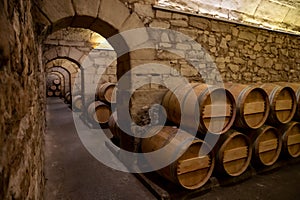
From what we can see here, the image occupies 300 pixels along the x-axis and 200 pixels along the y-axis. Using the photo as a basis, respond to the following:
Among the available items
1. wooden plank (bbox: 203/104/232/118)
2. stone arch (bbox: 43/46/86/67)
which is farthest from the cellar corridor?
stone arch (bbox: 43/46/86/67)

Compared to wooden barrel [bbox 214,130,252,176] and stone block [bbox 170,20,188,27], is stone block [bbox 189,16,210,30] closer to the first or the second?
stone block [bbox 170,20,188,27]

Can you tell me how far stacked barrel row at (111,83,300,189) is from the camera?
2.26 m

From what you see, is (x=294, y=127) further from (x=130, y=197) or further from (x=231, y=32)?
(x=130, y=197)

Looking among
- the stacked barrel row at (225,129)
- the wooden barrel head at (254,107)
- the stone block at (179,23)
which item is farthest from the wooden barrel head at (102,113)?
the wooden barrel head at (254,107)

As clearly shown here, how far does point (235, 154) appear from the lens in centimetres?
253

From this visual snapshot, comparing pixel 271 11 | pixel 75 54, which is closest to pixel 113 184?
pixel 271 11

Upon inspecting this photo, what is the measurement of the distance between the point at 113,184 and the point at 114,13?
2167mm

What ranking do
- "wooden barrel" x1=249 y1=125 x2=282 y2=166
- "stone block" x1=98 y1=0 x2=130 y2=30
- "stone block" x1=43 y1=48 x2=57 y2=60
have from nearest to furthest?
"stone block" x1=98 y1=0 x2=130 y2=30
"wooden barrel" x1=249 y1=125 x2=282 y2=166
"stone block" x1=43 y1=48 x2=57 y2=60

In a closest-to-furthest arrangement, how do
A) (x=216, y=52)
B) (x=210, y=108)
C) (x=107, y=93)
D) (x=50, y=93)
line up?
(x=210, y=108)
(x=216, y=52)
(x=107, y=93)
(x=50, y=93)

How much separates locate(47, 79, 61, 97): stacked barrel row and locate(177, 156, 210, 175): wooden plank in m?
15.3

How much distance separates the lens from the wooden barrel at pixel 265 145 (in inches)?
107

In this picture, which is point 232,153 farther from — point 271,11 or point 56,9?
point 271,11

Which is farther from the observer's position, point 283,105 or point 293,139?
point 293,139

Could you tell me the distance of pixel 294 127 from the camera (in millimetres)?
3051
